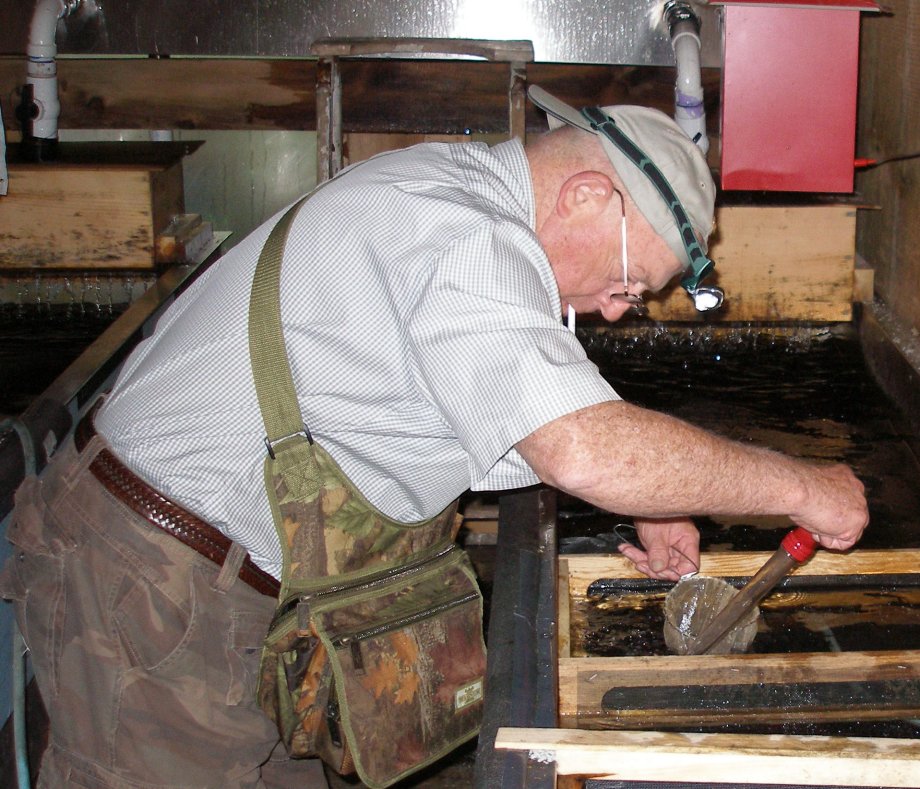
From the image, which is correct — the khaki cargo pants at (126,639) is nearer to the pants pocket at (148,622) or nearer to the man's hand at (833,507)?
the pants pocket at (148,622)

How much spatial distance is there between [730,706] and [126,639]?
114cm

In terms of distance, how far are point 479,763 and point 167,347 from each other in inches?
35.5

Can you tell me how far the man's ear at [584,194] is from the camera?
5.40 feet

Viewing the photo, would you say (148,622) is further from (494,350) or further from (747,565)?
(747,565)

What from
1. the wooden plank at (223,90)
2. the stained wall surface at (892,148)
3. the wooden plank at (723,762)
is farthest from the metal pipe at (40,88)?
the wooden plank at (723,762)

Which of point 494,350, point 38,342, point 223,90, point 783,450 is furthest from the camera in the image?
point 223,90

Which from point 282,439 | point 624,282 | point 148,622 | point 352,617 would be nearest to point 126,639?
point 148,622

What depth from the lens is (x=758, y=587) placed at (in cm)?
199

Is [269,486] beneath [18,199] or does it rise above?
beneath

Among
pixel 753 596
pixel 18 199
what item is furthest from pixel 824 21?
pixel 18 199

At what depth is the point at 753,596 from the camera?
6.55ft

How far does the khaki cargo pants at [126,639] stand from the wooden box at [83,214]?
2219 mm

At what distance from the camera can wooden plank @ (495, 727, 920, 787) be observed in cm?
144

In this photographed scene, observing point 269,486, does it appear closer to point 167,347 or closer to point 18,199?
point 167,347
